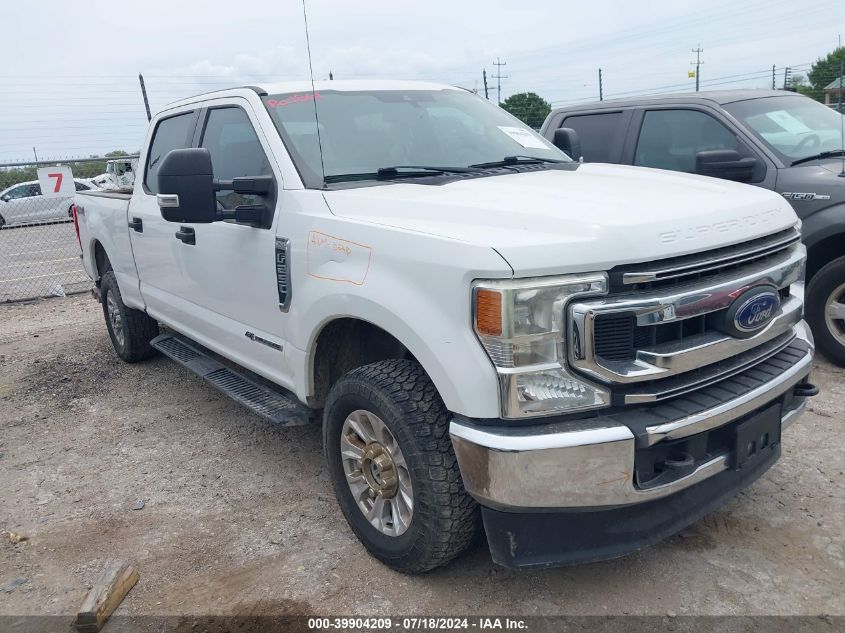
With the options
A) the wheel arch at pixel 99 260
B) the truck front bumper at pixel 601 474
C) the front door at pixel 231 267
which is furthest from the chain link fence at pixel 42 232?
the truck front bumper at pixel 601 474

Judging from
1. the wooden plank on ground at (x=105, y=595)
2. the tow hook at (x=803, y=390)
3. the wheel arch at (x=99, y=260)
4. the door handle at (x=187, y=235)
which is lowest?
the wooden plank on ground at (x=105, y=595)

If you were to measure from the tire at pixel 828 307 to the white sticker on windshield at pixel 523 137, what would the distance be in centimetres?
219

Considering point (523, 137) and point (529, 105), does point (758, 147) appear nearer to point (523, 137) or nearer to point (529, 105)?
point (523, 137)

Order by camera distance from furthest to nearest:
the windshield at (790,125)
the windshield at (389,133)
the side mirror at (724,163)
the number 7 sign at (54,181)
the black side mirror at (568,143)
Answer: the number 7 sign at (54,181), the windshield at (790,125), the side mirror at (724,163), the black side mirror at (568,143), the windshield at (389,133)

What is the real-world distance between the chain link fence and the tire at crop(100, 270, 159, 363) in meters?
2.38

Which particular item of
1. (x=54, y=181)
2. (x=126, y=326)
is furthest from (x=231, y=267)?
(x=54, y=181)

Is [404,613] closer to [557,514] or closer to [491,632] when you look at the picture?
[491,632]

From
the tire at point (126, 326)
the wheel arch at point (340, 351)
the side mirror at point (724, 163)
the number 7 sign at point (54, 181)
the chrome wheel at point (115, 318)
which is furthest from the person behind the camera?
the number 7 sign at point (54, 181)

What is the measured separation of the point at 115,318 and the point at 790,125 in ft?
18.4

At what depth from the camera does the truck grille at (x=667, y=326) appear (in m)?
2.36

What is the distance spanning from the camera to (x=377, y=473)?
9.85 feet

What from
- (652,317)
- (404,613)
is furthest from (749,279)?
(404,613)

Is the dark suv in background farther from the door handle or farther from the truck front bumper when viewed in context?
the truck front bumper

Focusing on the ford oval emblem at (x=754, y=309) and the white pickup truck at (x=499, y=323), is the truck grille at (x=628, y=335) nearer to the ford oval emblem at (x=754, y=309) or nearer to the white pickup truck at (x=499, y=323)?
the white pickup truck at (x=499, y=323)
